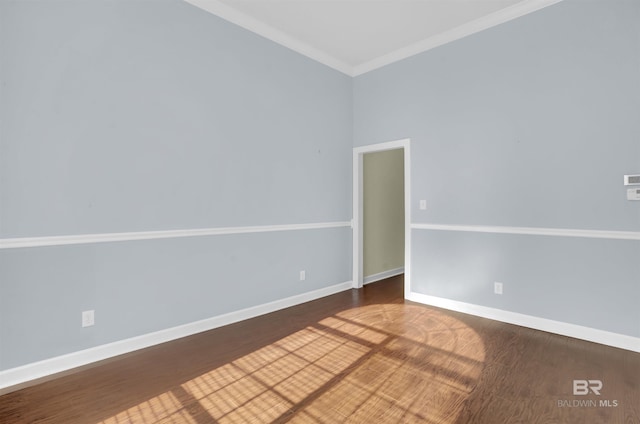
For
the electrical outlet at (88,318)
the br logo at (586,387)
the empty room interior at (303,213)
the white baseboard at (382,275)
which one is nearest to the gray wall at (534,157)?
the empty room interior at (303,213)

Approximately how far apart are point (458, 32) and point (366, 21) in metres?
1.12

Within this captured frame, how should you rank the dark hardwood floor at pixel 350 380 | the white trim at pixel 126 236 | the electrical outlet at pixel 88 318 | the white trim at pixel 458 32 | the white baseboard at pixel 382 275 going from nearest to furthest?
the dark hardwood floor at pixel 350 380 → the white trim at pixel 126 236 → the electrical outlet at pixel 88 318 → the white trim at pixel 458 32 → the white baseboard at pixel 382 275

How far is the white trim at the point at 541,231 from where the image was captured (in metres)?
2.68

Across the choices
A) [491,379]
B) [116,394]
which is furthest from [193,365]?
[491,379]

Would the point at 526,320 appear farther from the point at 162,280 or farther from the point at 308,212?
the point at 162,280

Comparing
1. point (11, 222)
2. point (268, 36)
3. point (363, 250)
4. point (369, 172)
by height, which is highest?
point (268, 36)

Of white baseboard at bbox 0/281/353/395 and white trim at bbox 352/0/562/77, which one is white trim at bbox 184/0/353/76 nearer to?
white trim at bbox 352/0/562/77

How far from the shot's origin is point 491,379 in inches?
86.7

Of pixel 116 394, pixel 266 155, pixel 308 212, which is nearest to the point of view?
pixel 116 394

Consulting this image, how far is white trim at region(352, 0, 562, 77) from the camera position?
3156 millimetres

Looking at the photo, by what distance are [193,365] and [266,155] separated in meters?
2.27

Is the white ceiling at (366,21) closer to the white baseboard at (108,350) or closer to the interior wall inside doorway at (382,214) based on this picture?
the interior wall inside doorway at (382,214)

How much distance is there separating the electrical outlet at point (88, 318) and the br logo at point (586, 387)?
3545 millimetres

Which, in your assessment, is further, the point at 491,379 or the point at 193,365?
the point at 193,365
